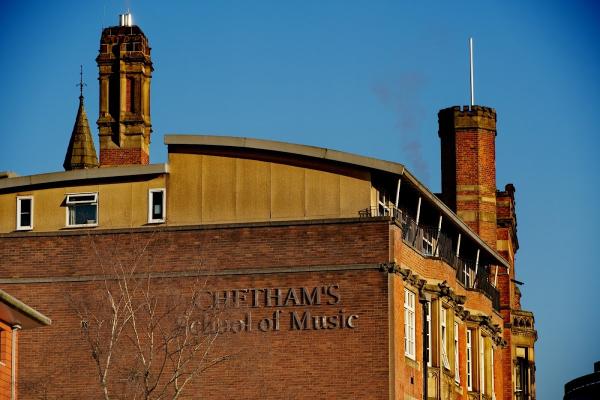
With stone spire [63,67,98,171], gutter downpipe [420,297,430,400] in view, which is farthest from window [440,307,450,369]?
stone spire [63,67,98,171]

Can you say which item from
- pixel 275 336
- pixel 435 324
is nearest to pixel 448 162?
pixel 435 324

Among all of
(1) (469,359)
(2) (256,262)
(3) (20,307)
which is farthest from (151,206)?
(1) (469,359)

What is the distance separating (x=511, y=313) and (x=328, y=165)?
23.8 m

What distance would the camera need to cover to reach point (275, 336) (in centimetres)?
5938

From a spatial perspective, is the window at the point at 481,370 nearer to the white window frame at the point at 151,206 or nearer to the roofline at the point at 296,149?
the roofline at the point at 296,149

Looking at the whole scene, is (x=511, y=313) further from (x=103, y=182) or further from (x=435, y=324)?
(x=103, y=182)

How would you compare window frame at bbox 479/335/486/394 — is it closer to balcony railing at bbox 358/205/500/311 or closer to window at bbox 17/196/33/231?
balcony railing at bbox 358/205/500/311

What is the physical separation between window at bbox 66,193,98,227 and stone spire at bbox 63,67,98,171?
142 ft

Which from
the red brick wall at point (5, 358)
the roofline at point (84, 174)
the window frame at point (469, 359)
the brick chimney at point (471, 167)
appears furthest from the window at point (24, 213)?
the brick chimney at point (471, 167)

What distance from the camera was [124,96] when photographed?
2687 inches

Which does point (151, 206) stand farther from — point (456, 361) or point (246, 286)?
point (456, 361)

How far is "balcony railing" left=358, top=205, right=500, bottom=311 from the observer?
6191 cm

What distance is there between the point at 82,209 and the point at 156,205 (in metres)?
2.72

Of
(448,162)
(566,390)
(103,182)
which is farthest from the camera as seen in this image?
(566,390)
